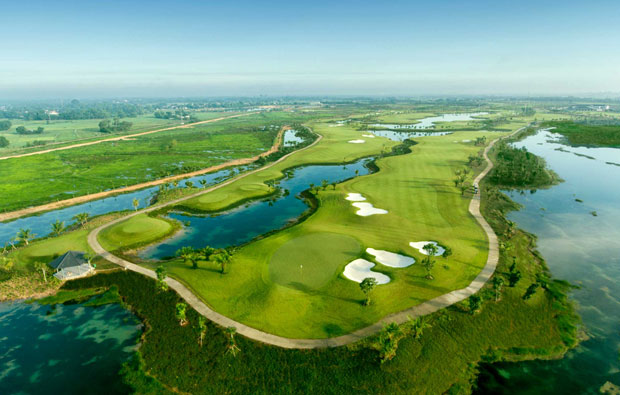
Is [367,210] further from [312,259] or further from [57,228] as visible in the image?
[57,228]

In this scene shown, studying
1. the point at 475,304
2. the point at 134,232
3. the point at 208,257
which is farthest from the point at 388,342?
the point at 134,232

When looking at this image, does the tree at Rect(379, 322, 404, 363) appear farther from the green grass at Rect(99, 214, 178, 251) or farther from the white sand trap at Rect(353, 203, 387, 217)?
the green grass at Rect(99, 214, 178, 251)

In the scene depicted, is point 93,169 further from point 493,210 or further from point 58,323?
point 493,210

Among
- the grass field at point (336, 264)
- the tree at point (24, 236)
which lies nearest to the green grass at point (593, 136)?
the grass field at point (336, 264)

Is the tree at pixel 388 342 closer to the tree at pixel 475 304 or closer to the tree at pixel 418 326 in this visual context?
the tree at pixel 418 326

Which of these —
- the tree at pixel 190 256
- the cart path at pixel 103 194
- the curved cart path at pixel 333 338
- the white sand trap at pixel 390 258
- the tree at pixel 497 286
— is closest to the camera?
the curved cart path at pixel 333 338

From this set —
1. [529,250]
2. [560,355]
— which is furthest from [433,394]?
[529,250]
